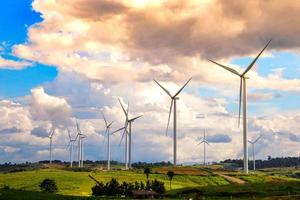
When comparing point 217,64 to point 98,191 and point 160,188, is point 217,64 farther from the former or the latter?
point 98,191

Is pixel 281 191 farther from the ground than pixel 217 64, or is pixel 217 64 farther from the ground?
pixel 217 64

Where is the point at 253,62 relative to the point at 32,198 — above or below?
above

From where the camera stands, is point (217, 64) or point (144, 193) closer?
point (144, 193)

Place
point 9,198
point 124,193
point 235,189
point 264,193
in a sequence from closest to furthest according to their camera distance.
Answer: point 9,198 < point 264,193 < point 235,189 < point 124,193

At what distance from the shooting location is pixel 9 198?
14362 centimetres

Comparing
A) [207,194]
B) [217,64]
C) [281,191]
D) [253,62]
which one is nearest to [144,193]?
[207,194]

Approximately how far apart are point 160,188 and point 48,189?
41.9 meters

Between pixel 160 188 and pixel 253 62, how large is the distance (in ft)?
187

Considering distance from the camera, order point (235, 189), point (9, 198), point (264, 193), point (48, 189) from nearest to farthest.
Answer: point (9, 198), point (264, 193), point (235, 189), point (48, 189)

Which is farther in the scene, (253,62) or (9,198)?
(253,62)

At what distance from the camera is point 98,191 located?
184625 mm

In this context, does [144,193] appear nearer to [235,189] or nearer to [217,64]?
[235,189]

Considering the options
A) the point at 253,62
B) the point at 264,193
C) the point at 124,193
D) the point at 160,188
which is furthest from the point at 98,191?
the point at 253,62

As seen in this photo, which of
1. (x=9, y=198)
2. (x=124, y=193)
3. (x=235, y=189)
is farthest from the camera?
(x=124, y=193)
